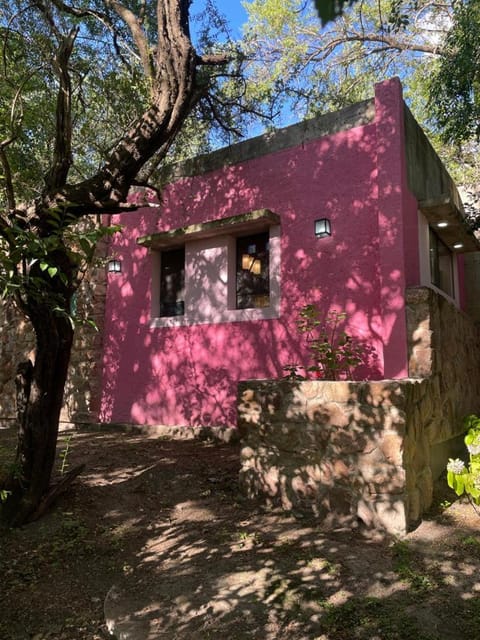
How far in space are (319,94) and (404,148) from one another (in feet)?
9.44

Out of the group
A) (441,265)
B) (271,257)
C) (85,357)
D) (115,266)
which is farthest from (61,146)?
(441,265)

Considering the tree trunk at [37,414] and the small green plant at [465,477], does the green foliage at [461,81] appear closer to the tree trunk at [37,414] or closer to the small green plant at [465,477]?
the small green plant at [465,477]

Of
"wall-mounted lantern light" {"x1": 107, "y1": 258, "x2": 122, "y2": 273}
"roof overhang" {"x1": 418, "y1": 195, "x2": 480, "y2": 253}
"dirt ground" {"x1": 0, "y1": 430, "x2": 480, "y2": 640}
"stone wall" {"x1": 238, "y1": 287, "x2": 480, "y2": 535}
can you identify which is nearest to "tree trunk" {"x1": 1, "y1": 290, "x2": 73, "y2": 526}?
"dirt ground" {"x1": 0, "y1": 430, "x2": 480, "y2": 640}

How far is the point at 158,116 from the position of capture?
13.4 ft

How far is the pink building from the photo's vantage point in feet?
17.5

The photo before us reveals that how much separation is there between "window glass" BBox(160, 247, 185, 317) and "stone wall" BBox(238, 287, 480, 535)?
3.28 m

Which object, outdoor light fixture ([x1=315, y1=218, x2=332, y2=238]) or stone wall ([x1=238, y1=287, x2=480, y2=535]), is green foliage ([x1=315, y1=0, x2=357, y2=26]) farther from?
outdoor light fixture ([x1=315, y1=218, x2=332, y2=238])

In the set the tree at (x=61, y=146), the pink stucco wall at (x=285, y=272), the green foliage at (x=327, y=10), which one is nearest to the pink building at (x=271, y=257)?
the pink stucco wall at (x=285, y=272)

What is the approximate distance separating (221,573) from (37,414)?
6.23ft

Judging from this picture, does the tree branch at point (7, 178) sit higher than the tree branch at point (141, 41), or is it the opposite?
the tree branch at point (141, 41)

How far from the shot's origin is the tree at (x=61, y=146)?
130 inches

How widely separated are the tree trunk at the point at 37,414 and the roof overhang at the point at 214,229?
3.15 metres

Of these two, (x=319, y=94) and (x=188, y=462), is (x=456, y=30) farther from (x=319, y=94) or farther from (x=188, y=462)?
(x=188, y=462)

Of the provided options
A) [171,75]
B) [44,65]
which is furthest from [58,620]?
[44,65]
